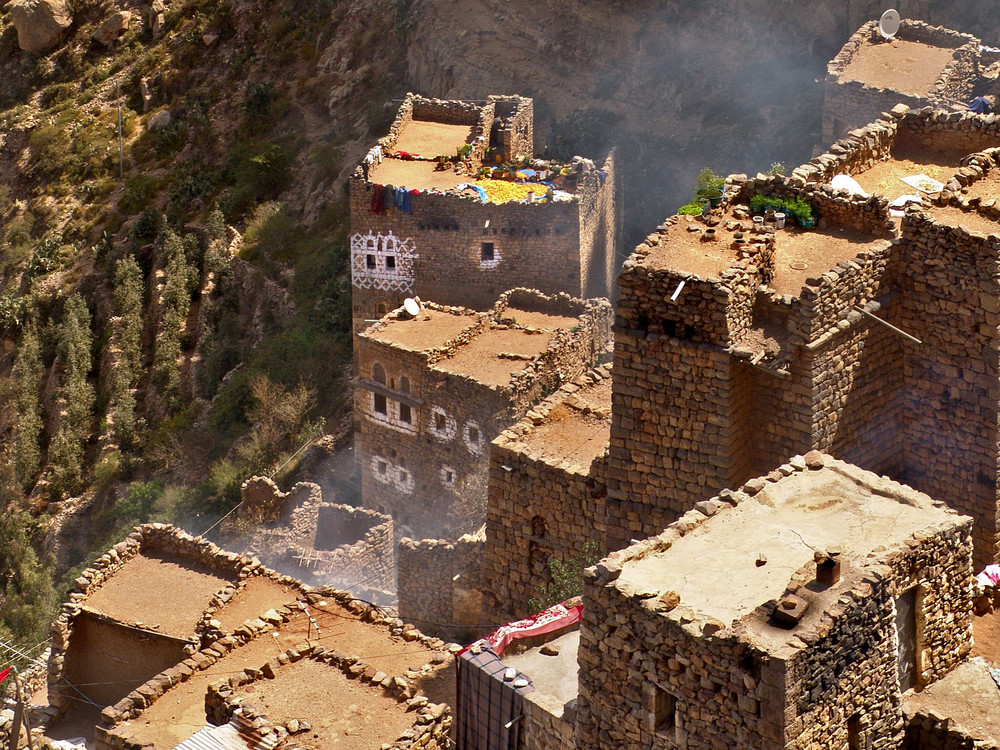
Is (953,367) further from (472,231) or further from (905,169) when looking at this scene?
(472,231)

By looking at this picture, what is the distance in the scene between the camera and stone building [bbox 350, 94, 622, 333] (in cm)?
4100

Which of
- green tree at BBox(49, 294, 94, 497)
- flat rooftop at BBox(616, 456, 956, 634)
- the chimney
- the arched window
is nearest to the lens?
the chimney

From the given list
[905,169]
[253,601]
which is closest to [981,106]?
[905,169]

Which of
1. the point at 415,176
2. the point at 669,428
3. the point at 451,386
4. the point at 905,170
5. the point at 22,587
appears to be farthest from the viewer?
the point at 22,587

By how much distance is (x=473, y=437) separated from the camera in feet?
118

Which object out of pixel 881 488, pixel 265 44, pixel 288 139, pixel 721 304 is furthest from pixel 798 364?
pixel 265 44

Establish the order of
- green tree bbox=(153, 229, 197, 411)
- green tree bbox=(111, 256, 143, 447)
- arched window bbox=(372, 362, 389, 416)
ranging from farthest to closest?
1. green tree bbox=(153, 229, 197, 411)
2. green tree bbox=(111, 256, 143, 447)
3. arched window bbox=(372, 362, 389, 416)

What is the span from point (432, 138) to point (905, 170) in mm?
21894

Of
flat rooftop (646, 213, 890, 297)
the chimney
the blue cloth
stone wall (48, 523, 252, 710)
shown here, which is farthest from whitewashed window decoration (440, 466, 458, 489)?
the chimney

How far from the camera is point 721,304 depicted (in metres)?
22.5

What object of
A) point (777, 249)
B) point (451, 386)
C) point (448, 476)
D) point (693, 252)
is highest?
point (693, 252)

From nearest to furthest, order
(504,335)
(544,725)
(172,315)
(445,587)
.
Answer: (544,725) → (445,587) → (504,335) → (172,315)

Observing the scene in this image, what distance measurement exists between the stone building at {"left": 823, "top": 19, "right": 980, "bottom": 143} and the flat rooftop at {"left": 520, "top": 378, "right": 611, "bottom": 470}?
42.8 feet

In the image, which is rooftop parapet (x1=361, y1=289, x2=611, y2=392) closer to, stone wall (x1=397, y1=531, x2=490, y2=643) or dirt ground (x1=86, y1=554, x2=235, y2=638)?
stone wall (x1=397, y1=531, x2=490, y2=643)
